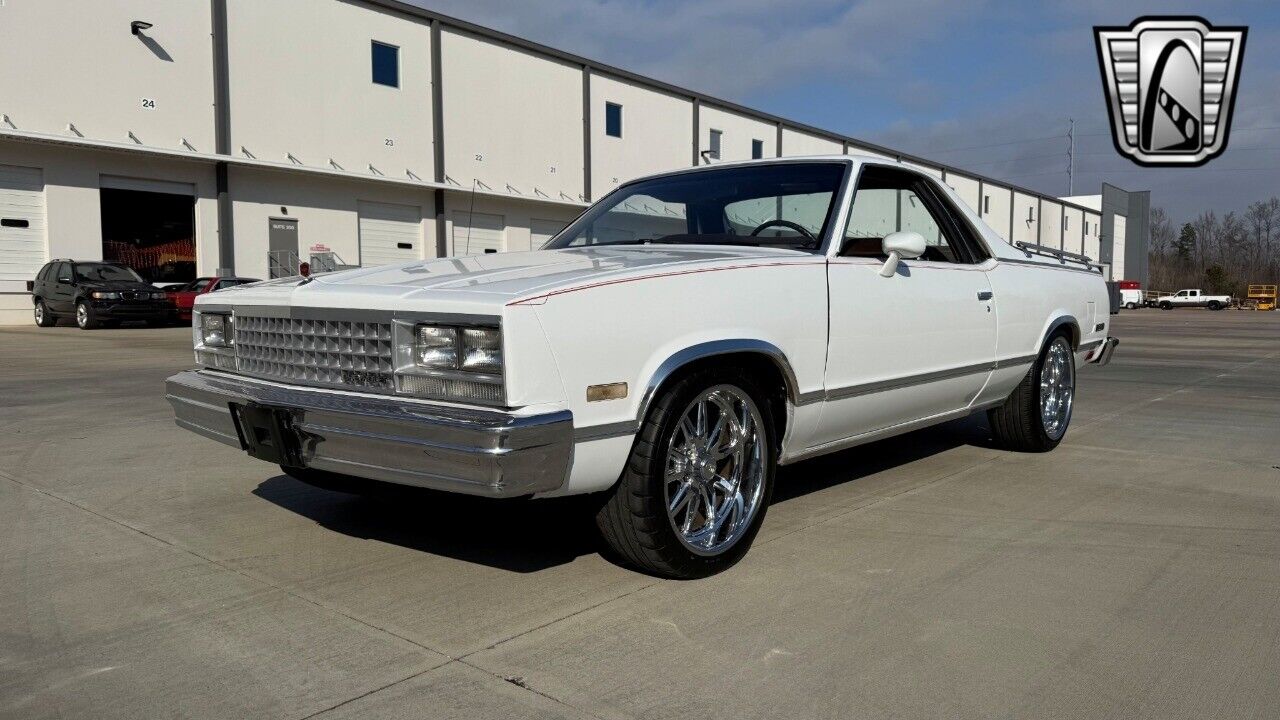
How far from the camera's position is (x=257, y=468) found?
498 cm

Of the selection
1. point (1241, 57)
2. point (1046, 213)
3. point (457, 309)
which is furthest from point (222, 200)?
point (1046, 213)

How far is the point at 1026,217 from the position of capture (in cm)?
5653

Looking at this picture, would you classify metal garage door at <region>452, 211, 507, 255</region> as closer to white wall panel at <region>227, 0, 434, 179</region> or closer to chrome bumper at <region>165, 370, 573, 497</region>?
white wall panel at <region>227, 0, 434, 179</region>

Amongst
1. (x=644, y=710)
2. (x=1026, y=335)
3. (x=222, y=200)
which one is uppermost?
(x=222, y=200)

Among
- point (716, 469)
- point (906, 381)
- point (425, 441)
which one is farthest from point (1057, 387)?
point (425, 441)

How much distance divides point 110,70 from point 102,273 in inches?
175

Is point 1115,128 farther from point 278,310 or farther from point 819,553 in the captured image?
point 278,310

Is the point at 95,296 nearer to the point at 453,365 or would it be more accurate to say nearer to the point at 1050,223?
the point at 453,365

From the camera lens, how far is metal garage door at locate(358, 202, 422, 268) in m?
25.5

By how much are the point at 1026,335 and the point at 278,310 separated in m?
3.83

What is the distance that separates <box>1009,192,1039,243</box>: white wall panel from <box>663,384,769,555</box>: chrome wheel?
55.3 meters

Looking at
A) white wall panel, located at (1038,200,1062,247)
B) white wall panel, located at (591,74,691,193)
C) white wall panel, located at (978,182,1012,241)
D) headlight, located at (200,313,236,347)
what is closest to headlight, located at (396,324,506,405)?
headlight, located at (200,313,236,347)

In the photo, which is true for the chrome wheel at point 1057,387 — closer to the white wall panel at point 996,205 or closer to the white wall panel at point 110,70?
the white wall panel at point 110,70

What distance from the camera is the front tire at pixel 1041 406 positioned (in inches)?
210
